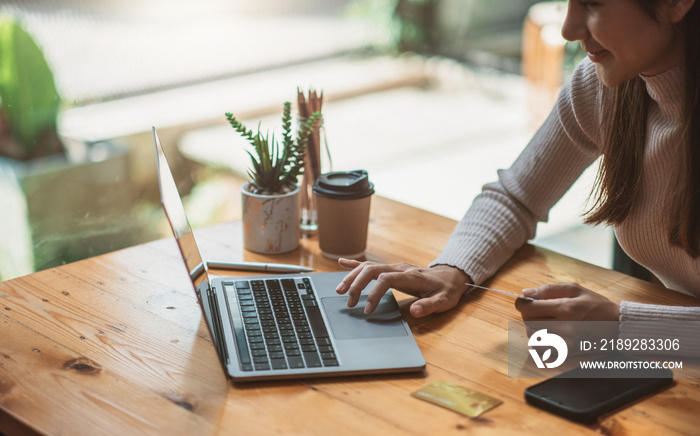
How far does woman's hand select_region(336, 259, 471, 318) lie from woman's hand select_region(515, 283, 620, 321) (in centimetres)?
11

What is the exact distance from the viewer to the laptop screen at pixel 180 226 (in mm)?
857

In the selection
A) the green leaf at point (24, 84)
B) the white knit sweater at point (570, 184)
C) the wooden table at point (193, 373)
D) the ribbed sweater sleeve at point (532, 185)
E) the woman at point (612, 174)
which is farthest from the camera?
the green leaf at point (24, 84)

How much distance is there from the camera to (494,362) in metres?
0.91

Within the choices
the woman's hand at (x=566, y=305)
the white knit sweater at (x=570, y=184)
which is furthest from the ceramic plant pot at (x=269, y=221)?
the woman's hand at (x=566, y=305)

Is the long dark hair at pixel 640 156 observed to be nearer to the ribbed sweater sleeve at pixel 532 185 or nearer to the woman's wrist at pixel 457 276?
the ribbed sweater sleeve at pixel 532 185

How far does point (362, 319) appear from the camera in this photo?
3.27ft

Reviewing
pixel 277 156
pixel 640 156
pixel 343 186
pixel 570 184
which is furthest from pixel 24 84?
pixel 640 156

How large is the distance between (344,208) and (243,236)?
0.65 ft

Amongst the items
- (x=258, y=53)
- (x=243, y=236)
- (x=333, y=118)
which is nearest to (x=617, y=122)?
(x=243, y=236)

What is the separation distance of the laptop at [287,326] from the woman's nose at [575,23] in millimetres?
444

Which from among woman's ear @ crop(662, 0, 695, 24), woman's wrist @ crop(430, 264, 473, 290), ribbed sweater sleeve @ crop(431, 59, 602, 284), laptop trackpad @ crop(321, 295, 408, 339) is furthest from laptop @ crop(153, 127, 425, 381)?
woman's ear @ crop(662, 0, 695, 24)

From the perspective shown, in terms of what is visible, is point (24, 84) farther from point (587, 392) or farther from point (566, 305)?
point (587, 392)

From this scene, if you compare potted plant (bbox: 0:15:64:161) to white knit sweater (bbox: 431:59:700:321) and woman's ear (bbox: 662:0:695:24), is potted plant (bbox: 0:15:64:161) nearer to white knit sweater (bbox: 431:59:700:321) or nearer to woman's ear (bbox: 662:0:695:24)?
white knit sweater (bbox: 431:59:700:321)

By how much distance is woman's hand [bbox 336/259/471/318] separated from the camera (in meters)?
1.03
